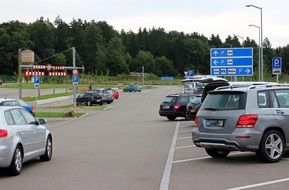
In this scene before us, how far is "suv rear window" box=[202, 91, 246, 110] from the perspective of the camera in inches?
488

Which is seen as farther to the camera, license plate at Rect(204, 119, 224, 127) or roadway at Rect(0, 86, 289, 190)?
license plate at Rect(204, 119, 224, 127)

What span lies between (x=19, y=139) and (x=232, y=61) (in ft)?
118

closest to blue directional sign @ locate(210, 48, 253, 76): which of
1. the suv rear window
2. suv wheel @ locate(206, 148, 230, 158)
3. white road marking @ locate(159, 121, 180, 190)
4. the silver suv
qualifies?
white road marking @ locate(159, 121, 180, 190)

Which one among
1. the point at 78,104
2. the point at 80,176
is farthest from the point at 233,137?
the point at 78,104

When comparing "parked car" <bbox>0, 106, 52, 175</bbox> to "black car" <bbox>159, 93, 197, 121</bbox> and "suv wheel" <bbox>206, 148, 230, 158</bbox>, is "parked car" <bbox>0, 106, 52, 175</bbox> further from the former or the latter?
"black car" <bbox>159, 93, 197, 121</bbox>

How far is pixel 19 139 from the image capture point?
11406 mm

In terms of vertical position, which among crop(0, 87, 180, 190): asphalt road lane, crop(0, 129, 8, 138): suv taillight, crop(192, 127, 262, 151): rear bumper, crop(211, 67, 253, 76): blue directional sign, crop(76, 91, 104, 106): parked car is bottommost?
crop(76, 91, 104, 106): parked car

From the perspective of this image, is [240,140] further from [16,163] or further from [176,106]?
[176,106]

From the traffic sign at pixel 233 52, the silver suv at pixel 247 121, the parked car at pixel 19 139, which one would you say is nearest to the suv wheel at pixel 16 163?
the parked car at pixel 19 139

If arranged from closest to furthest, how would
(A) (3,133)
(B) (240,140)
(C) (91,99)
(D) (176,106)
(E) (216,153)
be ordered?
1. (A) (3,133)
2. (B) (240,140)
3. (E) (216,153)
4. (D) (176,106)
5. (C) (91,99)

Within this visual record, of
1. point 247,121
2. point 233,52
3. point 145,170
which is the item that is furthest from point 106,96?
point 145,170

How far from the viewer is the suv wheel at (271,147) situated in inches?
480

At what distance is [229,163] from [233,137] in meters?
0.78

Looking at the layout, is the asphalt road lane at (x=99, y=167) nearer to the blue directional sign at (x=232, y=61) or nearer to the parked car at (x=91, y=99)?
the blue directional sign at (x=232, y=61)
